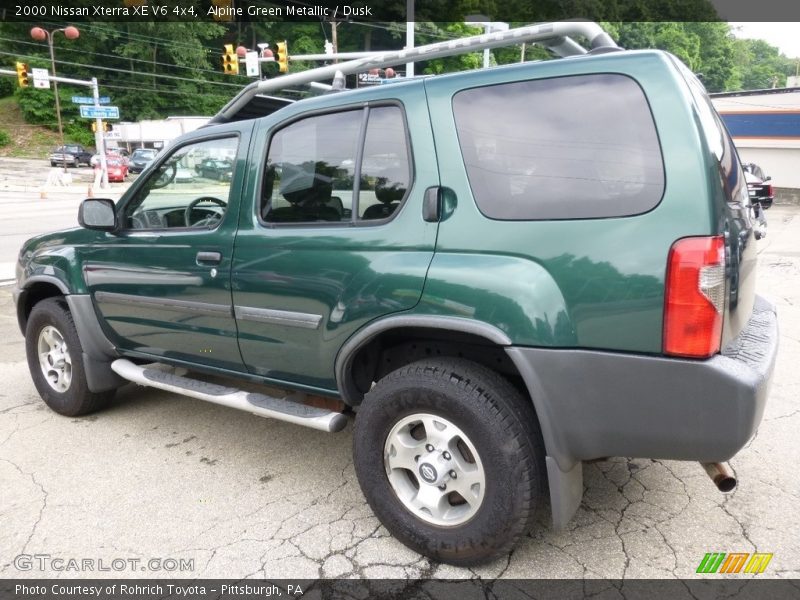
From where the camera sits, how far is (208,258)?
317cm

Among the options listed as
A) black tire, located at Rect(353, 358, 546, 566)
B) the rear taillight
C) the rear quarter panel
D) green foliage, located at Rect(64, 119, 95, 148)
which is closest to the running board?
black tire, located at Rect(353, 358, 546, 566)

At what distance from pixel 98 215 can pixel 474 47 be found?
237cm

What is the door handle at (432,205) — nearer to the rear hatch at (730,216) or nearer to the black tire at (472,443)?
the black tire at (472,443)

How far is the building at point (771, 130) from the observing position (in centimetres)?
2491

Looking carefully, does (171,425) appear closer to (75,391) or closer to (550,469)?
(75,391)

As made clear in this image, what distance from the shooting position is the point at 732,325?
2.17 m

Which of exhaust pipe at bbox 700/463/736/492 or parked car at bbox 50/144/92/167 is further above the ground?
parked car at bbox 50/144/92/167

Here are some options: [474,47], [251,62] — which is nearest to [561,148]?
[474,47]

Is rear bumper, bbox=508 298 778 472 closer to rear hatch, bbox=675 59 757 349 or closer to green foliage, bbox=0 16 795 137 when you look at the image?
rear hatch, bbox=675 59 757 349

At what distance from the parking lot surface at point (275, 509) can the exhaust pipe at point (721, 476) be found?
419mm

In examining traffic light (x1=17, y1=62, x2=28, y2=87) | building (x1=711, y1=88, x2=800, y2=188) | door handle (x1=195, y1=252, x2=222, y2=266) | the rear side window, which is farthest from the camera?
traffic light (x1=17, y1=62, x2=28, y2=87)

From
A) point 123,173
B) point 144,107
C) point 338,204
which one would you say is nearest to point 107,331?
point 338,204

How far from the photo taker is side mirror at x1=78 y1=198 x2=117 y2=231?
3.61m

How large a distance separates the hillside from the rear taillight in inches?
2157
